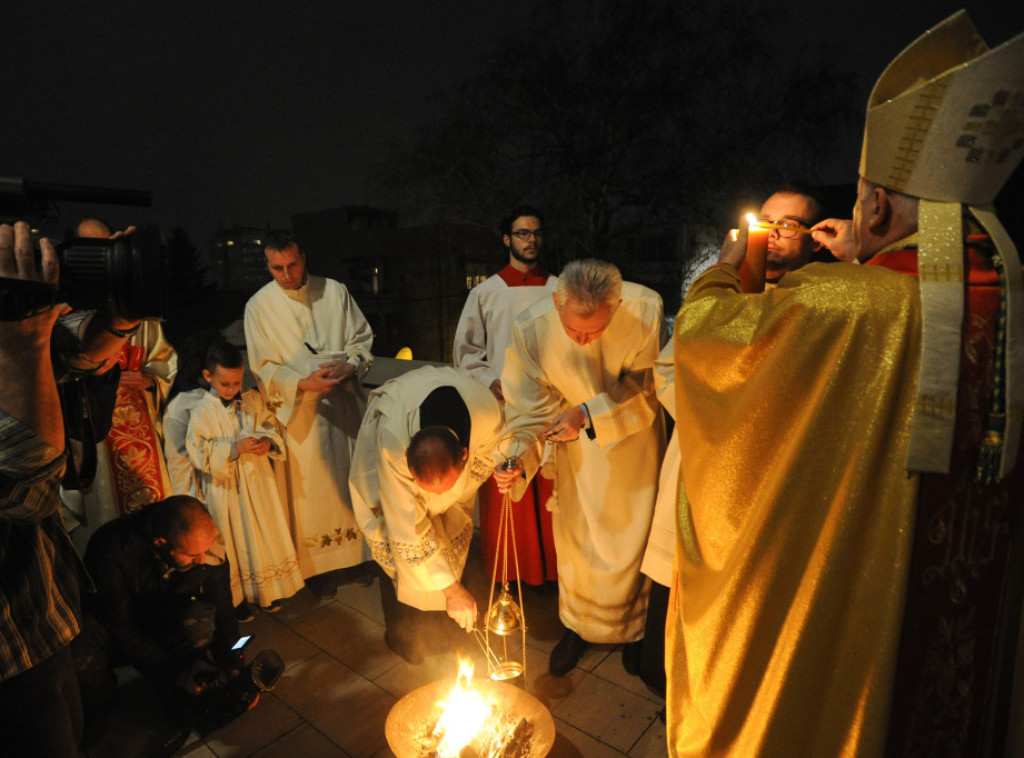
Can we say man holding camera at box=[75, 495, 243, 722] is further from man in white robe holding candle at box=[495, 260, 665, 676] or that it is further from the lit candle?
the lit candle

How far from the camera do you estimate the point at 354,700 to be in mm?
3064

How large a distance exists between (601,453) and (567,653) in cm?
105

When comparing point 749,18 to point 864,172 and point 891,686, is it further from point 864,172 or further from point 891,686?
point 891,686

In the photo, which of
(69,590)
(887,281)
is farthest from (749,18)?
(69,590)

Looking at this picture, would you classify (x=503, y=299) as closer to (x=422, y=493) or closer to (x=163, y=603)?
(x=422, y=493)

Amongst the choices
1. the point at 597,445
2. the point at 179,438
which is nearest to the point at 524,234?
the point at 597,445

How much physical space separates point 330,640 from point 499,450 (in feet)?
4.86

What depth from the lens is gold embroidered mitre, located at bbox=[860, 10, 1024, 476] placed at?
4.51 feet

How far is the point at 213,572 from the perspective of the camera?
326cm

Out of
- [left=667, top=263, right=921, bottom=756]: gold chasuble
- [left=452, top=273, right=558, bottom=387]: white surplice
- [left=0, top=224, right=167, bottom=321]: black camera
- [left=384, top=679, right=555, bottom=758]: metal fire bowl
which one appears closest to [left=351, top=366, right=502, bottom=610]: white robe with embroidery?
[left=384, top=679, right=555, bottom=758]: metal fire bowl

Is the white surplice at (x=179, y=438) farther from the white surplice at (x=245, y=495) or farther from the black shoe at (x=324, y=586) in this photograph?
the black shoe at (x=324, y=586)

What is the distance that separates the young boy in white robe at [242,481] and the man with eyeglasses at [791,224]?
2.84 meters

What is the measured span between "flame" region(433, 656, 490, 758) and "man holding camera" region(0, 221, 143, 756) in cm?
114

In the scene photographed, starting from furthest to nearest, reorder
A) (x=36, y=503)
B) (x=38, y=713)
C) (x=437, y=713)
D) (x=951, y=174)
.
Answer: (x=437, y=713) → (x=38, y=713) → (x=36, y=503) → (x=951, y=174)
